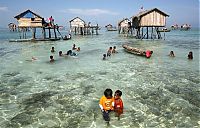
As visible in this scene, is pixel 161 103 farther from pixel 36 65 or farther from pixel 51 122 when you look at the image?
pixel 36 65

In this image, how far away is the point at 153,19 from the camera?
140 ft

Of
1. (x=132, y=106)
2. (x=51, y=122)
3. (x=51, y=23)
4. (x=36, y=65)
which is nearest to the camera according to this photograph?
(x=51, y=122)

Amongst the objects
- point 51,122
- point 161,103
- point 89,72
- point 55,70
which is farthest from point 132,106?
point 55,70

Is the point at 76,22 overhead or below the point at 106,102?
overhead

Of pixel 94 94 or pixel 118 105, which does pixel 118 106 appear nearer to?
pixel 118 105

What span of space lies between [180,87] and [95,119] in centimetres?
661

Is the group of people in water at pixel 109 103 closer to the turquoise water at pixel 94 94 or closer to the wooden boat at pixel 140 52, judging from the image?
the turquoise water at pixel 94 94

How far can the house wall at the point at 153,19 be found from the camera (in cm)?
4247

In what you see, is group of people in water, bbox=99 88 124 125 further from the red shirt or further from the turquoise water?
the turquoise water

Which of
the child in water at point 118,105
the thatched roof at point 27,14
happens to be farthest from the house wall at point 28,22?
the child in water at point 118,105

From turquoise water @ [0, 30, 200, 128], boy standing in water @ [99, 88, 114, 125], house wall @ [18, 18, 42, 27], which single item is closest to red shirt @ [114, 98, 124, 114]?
boy standing in water @ [99, 88, 114, 125]

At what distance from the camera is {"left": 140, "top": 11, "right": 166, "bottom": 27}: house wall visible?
42.5m

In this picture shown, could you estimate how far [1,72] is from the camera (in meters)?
18.0

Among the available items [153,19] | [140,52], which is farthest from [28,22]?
[140,52]
